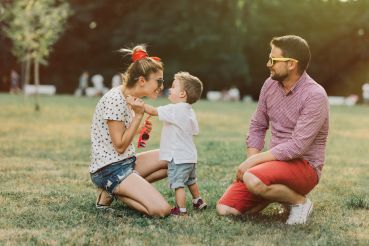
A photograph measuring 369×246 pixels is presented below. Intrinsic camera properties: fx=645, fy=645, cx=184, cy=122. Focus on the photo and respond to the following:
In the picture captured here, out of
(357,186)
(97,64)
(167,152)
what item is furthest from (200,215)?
(97,64)

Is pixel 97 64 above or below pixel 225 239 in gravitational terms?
below

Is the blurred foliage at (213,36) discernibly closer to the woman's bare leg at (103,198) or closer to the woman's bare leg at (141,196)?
the woman's bare leg at (103,198)

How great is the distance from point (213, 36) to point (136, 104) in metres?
42.8

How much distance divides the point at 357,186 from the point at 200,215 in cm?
322

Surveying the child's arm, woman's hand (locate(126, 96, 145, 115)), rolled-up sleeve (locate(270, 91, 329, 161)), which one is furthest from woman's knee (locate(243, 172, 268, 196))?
woman's hand (locate(126, 96, 145, 115))

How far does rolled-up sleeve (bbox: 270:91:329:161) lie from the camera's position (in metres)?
5.80

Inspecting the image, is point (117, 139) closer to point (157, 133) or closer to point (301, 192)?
point (301, 192)

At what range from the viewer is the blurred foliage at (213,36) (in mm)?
48750

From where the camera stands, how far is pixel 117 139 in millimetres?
6148

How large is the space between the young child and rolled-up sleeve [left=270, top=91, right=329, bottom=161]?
87 centimetres

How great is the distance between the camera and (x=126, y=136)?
20.0ft

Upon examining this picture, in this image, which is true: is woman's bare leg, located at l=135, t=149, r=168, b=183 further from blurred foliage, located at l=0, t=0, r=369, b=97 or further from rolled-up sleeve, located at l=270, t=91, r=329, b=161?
blurred foliage, located at l=0, t=0, r=369, b=97

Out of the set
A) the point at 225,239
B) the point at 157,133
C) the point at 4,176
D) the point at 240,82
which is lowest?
the point at 240,82

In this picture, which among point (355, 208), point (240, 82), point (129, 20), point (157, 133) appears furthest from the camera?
point (240, 82)
